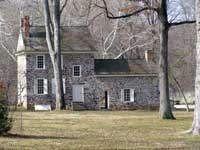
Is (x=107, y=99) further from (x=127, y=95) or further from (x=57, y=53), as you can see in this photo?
(x=57, y=53)

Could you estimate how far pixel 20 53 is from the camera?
6147cm

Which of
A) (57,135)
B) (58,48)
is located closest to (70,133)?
(57,135)

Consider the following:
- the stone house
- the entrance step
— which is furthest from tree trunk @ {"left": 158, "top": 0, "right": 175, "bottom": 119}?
the stone house

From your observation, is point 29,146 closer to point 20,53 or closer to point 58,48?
point 58,48

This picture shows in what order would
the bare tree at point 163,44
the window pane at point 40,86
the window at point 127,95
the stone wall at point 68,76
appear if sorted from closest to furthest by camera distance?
the bare tree at point 163,44 < the stone wall at point 68,76 < the window pane at point 40,86 < the window at point 127,95

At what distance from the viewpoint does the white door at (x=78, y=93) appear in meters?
59.9

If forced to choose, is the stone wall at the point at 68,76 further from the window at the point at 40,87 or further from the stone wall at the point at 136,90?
the stone wall at the point at 136,90

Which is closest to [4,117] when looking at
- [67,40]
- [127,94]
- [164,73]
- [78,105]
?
[164,73]

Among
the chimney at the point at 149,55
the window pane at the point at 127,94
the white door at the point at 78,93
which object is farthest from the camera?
the chimney at the point at 149,55

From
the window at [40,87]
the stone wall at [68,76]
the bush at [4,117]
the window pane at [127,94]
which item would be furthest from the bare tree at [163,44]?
the window pane at [127,94]

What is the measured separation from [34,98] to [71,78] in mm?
4068

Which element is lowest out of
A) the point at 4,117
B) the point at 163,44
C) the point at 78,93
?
the point at 4,117

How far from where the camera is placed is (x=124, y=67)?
2447 inches

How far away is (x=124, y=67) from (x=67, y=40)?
6.33m
